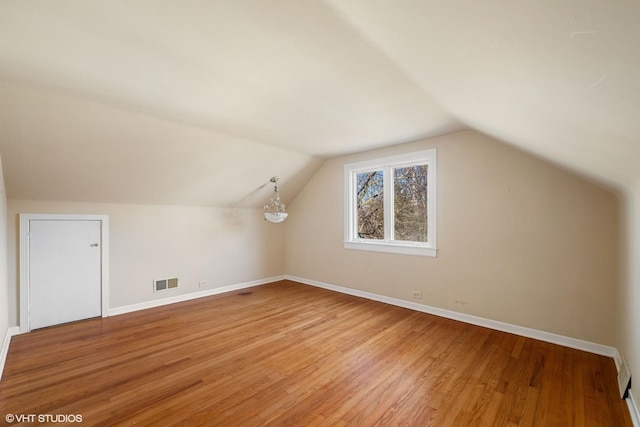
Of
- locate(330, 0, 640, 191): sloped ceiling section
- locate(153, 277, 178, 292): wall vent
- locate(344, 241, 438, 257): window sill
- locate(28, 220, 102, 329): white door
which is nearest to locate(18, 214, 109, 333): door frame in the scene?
locate(28, 220, 102, 329): white door

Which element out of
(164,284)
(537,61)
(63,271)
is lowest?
(164,284)

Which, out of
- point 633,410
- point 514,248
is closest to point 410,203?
point 514,248

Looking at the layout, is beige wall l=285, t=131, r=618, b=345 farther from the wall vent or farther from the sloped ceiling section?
the wall vent

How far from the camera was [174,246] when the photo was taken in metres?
4.38

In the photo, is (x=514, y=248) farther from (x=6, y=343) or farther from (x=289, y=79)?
(x=6, y=343)

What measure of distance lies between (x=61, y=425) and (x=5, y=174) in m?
2.62

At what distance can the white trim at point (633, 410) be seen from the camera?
5.75 ft

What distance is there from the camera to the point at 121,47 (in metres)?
1.74

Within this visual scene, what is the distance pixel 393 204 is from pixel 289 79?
8.90 ft

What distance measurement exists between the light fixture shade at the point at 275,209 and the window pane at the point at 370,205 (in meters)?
1.30

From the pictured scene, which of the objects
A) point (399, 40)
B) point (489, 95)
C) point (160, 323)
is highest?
point (399, 40)

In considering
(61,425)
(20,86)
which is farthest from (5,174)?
(61,425)

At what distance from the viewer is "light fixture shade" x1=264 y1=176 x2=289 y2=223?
4727mm

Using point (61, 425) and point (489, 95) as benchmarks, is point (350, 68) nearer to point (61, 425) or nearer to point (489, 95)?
point (489, 95)
